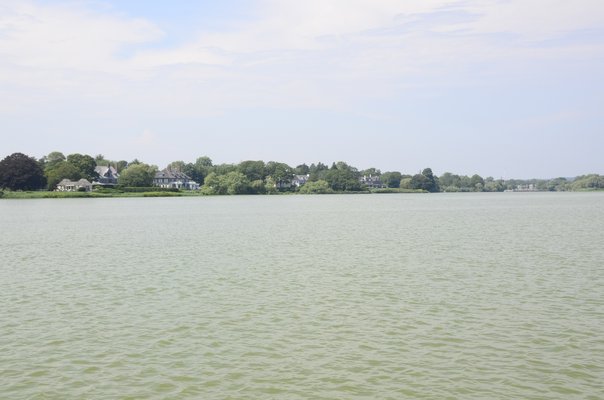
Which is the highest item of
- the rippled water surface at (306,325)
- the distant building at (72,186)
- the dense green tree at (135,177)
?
the dense green tree at (135,177)

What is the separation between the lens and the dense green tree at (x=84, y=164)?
170625 millimetres

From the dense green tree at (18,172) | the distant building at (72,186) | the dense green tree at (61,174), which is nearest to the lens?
the dense green tree at (18,172)

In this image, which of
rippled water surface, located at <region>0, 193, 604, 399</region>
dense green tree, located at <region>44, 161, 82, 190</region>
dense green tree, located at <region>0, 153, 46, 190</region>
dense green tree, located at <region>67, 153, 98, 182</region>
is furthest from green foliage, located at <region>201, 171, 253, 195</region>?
rippled water surface, located at <region>0, 193, 604, 399</region>

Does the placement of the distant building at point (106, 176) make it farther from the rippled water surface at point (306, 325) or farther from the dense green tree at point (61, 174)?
the rippled water surface at point (306, 325)

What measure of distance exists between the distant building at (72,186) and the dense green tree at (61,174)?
68.6 inches

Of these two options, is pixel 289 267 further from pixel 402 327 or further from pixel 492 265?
pixel 402 327

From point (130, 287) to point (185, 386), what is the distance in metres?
11.2

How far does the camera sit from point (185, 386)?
35.8 ft

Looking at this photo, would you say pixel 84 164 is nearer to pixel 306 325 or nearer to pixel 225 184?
pixel 225 184

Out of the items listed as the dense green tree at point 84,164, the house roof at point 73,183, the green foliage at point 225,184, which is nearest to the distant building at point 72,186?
the house roof at point 73,183

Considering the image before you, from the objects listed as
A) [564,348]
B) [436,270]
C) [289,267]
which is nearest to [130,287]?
[289,267]

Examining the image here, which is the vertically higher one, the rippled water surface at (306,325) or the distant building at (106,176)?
the distant building at (106,176)

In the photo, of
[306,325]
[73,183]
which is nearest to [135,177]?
[73,183]

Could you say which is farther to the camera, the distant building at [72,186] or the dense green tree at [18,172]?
the distant building at [72,186]
